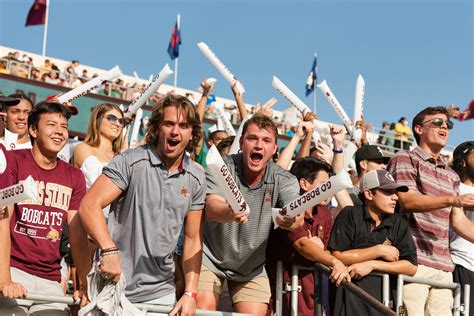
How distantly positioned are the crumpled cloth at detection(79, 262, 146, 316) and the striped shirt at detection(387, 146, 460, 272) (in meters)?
2.69

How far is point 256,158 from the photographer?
208 inches

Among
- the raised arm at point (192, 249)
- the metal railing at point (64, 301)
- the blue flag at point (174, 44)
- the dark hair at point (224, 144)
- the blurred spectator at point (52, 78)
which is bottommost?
the metal railing at point (64, 301)

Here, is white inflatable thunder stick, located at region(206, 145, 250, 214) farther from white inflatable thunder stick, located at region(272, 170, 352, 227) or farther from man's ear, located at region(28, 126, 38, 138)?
man's ear, located at region(28, 126, 38, 138)

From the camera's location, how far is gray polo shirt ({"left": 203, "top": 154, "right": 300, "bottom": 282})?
208 inches

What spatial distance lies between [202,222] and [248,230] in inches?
21.2

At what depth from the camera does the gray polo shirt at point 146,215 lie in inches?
177

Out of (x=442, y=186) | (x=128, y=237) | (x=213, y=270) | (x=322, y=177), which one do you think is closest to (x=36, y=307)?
(x=128, y=237)

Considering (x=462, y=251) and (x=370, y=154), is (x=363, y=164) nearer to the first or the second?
(x=370, y=154)

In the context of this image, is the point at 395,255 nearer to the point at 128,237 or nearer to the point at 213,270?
the point at 213,270

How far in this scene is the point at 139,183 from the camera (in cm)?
450

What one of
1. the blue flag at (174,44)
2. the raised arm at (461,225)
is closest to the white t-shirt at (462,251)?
the raised arm at (461,225)

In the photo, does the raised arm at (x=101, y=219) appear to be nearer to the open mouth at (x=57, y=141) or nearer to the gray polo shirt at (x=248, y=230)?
the open mouth at (x=57, y=141)

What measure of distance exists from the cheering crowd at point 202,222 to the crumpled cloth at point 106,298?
0.01 metres

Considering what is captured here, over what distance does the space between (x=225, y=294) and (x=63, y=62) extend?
2642 centimetres
